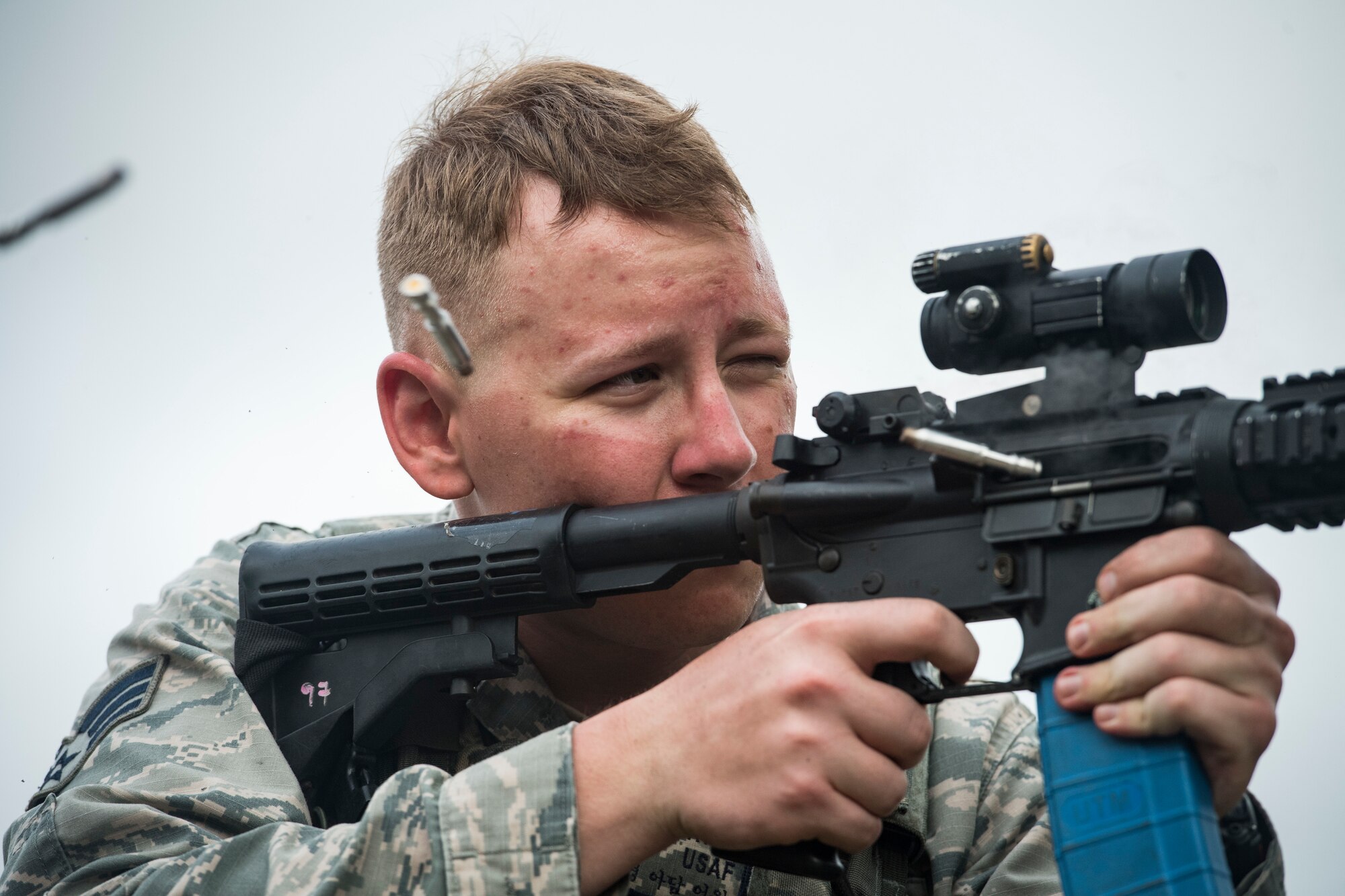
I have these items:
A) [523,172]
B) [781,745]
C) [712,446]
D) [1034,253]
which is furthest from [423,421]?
[1034,253]

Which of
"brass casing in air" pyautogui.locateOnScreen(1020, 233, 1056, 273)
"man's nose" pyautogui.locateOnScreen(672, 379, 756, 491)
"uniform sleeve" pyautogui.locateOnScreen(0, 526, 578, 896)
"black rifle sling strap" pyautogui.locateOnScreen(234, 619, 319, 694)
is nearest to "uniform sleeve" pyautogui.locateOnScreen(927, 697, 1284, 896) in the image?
"man's nose" pyautogui.locateOnScreen(672, 379, 756, 491)

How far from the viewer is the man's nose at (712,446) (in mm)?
2074

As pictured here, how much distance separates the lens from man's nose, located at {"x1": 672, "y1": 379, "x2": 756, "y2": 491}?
6.81 feet

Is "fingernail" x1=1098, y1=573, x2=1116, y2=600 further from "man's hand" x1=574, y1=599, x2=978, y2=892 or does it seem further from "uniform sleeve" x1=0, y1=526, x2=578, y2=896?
"uniform sleeve" x1=0, y1=526, x2=578, y2=896

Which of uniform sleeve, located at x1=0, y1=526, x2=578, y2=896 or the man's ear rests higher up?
the man's ear

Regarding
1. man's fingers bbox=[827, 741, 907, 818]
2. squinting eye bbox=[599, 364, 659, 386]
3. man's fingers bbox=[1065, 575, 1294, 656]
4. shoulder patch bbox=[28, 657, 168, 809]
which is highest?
squinting eye bbox=[599, 364, 659, 386]

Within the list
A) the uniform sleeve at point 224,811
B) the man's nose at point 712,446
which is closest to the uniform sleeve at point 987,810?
the man's nose at point 712,446

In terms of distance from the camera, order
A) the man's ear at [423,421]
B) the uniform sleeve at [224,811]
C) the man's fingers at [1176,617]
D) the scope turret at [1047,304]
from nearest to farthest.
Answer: the man's fingers at [1176,617], the scope turret at [1047,304], the uniform sleeve at [224,811], the man's ear at [423,421]

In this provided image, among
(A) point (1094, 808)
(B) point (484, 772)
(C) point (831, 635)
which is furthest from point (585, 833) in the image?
(A) point (1094, 808)

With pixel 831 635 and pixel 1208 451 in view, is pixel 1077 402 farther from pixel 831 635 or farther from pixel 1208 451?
pixel 831 635

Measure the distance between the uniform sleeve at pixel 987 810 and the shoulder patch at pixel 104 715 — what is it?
141cm

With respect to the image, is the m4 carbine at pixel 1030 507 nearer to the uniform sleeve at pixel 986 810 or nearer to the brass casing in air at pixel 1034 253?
the brass casing in air at pixel 1034 253

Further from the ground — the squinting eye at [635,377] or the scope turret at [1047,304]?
the squinting eye at [635,377]

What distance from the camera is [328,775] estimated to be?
2.33 m
